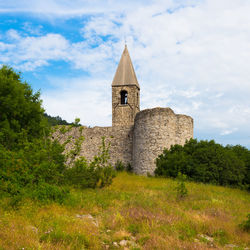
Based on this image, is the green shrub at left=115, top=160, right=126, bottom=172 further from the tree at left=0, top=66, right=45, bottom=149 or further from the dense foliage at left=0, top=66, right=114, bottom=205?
the tree at left=0, top=66, right=45, bottom=149

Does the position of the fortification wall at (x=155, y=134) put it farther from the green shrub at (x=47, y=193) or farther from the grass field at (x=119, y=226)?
the green shrub at (x=47, y=193)

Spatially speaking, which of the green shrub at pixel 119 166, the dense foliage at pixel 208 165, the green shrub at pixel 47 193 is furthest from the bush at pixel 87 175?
the green shrub at pixel 119 166

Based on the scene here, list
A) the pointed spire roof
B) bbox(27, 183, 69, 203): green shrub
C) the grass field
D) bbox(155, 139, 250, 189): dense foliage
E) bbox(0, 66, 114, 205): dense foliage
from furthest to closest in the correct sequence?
1. the pointed spire roof
2. bbox(155, 139, 250, 189): dense foliage
3. bbox(0, 66, 114, 205): dense foliage
4. bbox(27, 183, 69, 203): green shrub
5. the grass field

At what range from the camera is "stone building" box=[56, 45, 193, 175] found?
21.0m

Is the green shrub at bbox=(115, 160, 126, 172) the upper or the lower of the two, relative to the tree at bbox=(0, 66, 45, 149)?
lower

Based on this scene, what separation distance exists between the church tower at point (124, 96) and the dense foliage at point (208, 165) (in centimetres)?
1387

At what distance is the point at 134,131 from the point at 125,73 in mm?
13270

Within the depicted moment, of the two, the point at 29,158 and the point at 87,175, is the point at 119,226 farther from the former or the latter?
the point at 87,175

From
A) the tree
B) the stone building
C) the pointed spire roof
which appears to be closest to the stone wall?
the stone building

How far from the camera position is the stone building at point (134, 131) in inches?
825

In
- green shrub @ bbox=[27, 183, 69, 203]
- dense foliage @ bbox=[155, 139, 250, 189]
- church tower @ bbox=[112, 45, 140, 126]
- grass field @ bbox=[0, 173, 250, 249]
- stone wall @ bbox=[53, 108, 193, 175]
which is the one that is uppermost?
church tower @ bbox=[112, 45, 140, 126]

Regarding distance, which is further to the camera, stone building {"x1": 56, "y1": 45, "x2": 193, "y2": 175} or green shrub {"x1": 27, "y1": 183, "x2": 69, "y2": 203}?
stone building {"x1": 56, "y1": 45, "x2": 193, "y2": 175}

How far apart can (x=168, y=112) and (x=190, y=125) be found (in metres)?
2.37

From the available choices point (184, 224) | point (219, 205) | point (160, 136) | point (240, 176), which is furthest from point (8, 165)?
point (240, 176)
